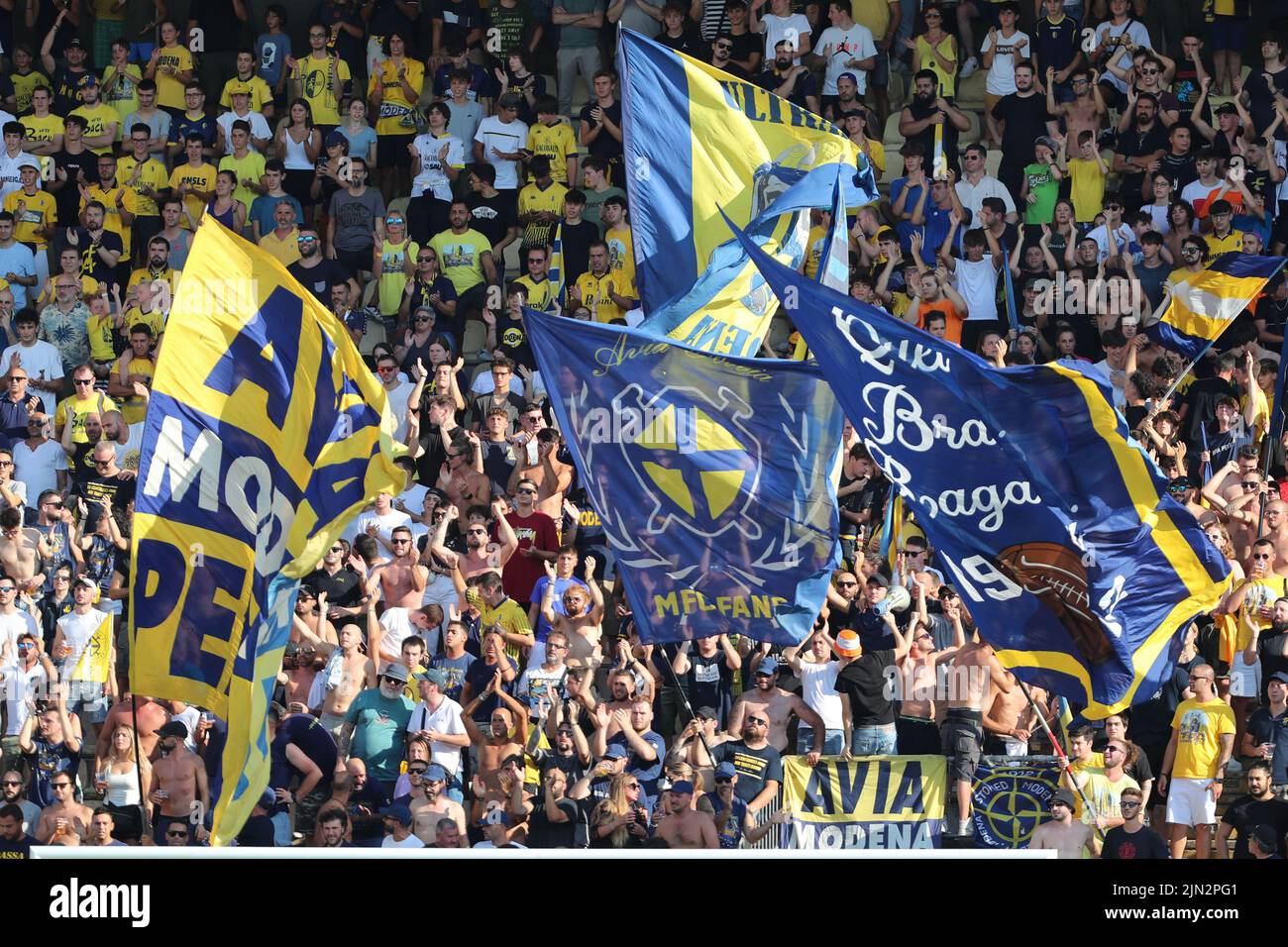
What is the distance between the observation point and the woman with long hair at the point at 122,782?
15.3 m

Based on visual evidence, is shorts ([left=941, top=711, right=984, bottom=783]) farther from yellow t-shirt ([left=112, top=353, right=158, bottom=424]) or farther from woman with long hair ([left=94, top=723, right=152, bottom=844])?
yellow t-shirt ([left=112, top=353, right=158, bottom=424])

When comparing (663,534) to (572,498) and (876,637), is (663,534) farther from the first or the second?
(572,498)

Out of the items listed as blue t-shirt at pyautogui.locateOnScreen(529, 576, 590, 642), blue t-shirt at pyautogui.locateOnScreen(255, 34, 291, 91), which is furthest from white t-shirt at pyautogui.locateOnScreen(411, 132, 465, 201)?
blue t-shirt at pyautogui.locateOnScreen(529, 576, 590, 642)

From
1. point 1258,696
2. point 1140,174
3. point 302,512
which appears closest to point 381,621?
point 302,512

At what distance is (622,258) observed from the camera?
1989 centimetres

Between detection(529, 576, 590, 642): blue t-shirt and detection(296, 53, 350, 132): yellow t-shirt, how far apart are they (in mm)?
6844

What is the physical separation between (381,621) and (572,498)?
77.2 inches

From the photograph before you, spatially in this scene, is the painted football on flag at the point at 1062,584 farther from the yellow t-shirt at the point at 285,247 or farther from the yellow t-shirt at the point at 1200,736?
the yellow t-shirt at the point at 285,247

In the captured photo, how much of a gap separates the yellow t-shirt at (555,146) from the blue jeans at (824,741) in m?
6.99

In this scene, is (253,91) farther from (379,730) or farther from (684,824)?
(684,824)

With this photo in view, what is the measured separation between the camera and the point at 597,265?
19688 millimetres

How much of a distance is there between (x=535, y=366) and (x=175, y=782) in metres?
5.14

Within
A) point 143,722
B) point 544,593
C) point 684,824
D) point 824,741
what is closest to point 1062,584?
point 684,824

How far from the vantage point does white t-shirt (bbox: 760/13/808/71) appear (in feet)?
70.3
